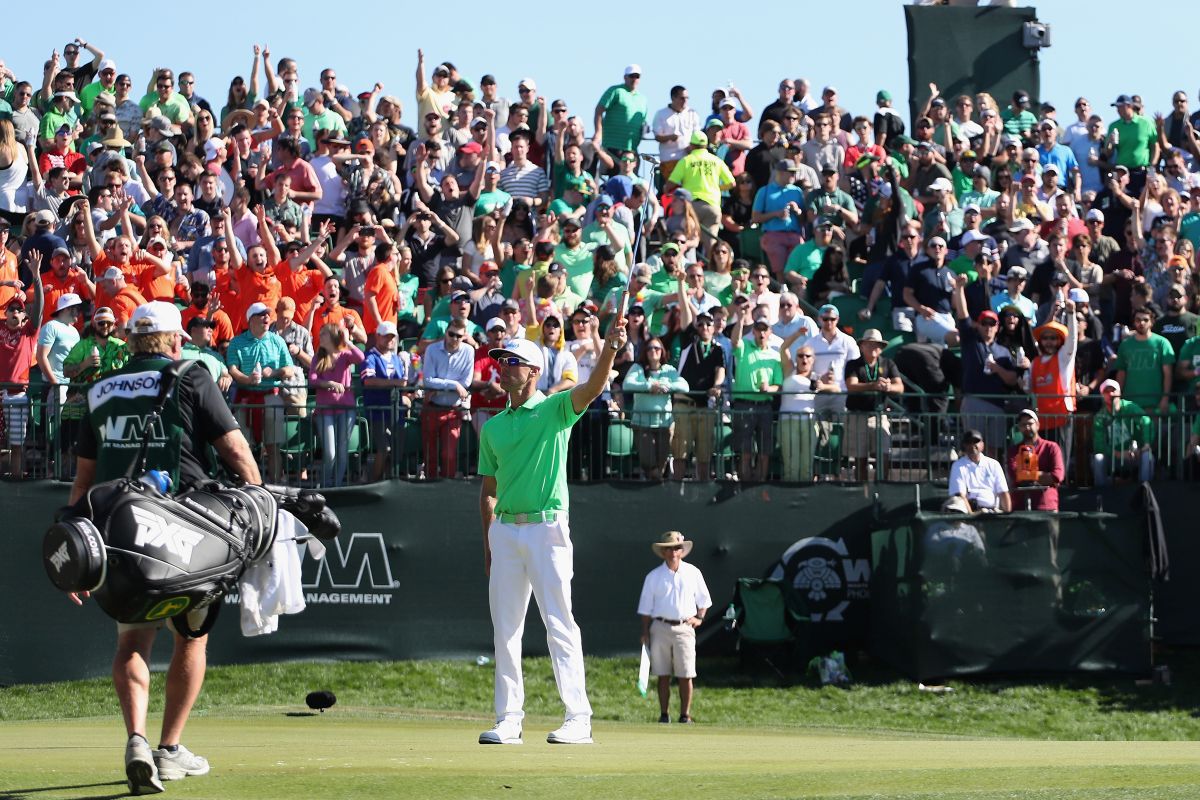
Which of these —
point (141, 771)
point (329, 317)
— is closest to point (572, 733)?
point (141, 771)

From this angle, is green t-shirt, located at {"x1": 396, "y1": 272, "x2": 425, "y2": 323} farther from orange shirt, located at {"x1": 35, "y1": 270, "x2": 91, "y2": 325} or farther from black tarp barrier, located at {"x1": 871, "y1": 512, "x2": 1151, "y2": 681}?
black tarp barrier, located at {"x1": 871, "y1": 512, "x2": 1151, "y2": 681}

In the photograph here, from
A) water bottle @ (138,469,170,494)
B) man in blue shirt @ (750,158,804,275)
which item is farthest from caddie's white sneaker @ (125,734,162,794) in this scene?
man in blue shirt @ (750,158,804,275)

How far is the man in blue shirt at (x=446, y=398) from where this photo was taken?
17781 mm

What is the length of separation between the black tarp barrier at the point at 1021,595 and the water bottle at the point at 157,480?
11278 millimetres

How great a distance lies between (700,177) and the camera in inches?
918

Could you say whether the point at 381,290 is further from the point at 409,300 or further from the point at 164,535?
the point at 164,535

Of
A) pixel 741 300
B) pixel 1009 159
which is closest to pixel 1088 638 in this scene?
pixel 741 300

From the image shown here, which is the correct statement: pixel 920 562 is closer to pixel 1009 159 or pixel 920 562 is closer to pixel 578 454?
pixel 578 454

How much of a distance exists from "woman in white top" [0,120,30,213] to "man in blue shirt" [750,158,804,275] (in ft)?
28.3

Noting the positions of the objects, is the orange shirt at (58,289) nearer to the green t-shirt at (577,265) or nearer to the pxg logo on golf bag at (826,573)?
the green t-shirt at (577,265)

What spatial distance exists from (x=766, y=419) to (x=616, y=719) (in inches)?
145

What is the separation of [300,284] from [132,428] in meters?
12.1

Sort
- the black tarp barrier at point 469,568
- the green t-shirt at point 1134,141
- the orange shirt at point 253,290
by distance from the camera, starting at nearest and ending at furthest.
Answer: the black tarp barrier at point 469,568, the orange shirt at point 253,290, the green t-shirt at point 1134,141

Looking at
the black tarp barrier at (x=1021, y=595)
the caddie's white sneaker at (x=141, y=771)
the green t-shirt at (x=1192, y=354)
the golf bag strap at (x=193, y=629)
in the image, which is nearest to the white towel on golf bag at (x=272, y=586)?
the golf bag strap at (x=193, y=629)
